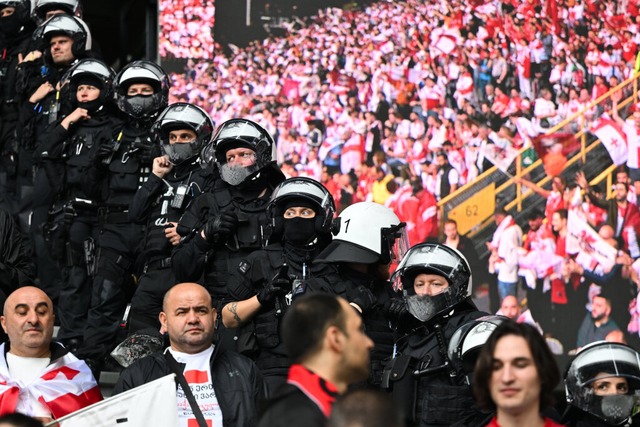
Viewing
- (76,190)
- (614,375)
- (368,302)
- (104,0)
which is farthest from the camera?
(104,0)

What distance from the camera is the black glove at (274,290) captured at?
8.48 metres

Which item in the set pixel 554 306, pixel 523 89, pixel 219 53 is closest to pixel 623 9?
pixel 523 89

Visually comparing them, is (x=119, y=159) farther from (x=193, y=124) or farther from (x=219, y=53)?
(x=219, y=53)

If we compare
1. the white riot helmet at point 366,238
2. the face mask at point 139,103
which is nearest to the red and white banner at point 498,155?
the face mask at point 139,103

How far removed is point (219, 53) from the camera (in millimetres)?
14461

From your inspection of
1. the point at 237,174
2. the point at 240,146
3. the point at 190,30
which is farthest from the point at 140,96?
A: the point at 190,30

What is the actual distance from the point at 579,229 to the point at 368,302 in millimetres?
6290

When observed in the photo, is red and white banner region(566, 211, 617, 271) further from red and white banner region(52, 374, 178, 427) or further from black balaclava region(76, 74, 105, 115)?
red and white banner region(52, 374, 178, 427)

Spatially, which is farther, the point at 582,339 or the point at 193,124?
the point at 582,339

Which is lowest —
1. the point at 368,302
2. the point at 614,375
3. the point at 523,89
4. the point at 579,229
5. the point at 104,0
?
the point at 614,375

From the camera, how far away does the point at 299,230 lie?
8.76 metres

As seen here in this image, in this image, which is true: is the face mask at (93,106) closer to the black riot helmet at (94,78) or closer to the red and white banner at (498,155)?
the black riot helmet at (94,78)

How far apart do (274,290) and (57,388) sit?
4.04 feet

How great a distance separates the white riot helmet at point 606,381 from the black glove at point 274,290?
1.58 m
